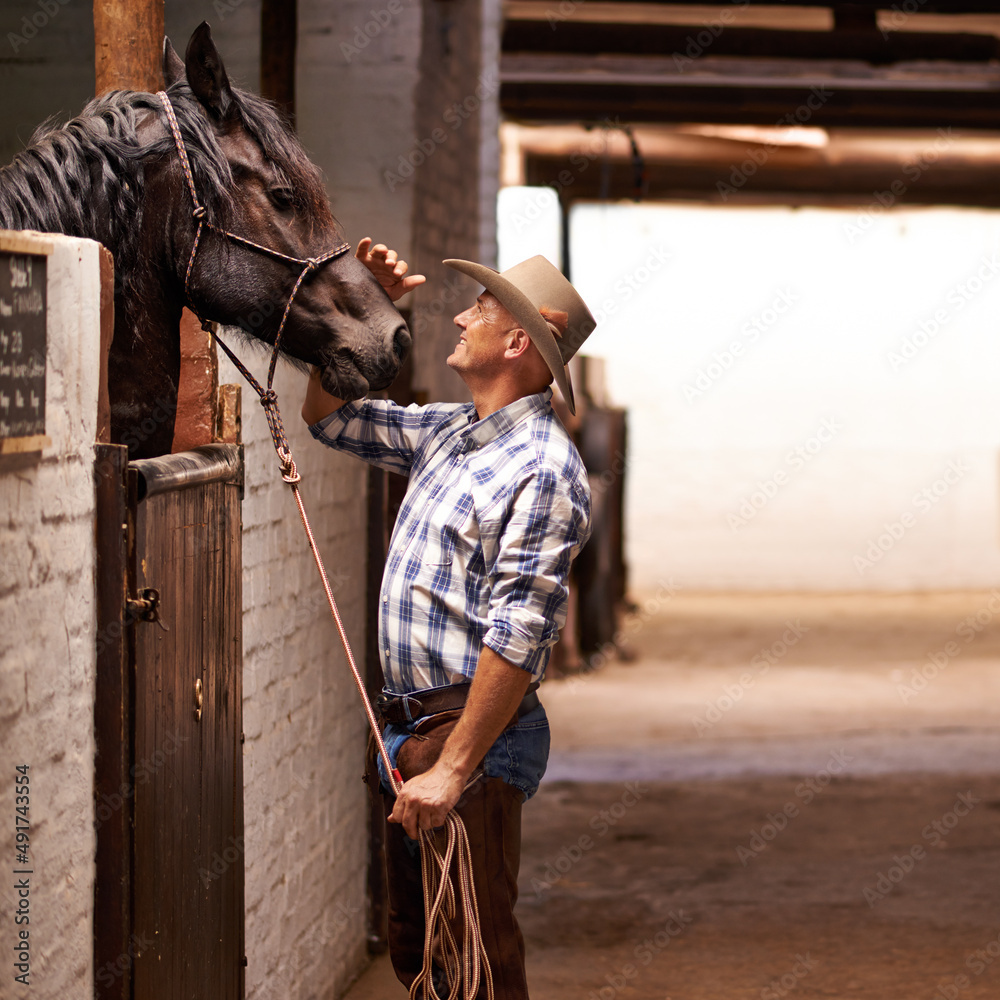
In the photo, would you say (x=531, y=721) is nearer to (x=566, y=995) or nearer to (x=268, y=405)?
(x=268, y=405)

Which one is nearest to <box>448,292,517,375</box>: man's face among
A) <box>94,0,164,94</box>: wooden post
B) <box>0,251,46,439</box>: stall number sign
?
<box>0,251,46,439</box>: stall number sign

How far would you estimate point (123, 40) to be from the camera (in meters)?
3.00

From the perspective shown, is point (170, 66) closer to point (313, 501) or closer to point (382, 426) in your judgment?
point (382, 426)

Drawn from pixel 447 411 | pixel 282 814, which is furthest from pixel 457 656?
pixel 282 814

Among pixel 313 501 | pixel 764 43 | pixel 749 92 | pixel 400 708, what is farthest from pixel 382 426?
pixel 749 92

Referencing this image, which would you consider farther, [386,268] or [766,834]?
[766,834]

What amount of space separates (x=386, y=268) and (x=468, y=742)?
1007 mm

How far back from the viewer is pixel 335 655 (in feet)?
12.3

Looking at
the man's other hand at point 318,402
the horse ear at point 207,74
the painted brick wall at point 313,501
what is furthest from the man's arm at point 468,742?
the horse ear at point 207,74

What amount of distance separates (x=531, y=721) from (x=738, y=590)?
1175 cm

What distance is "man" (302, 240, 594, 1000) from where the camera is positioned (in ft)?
7.16

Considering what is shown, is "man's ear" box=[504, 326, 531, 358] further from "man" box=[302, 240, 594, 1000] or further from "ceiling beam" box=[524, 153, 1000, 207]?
"ceiling beam" box=[524, 153, 1000, 207]

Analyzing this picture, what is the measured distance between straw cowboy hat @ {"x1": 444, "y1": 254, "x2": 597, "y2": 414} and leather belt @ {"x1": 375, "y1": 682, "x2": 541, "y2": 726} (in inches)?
21.9

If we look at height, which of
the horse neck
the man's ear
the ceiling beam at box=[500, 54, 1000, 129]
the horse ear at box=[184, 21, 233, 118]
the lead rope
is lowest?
the lead rope
